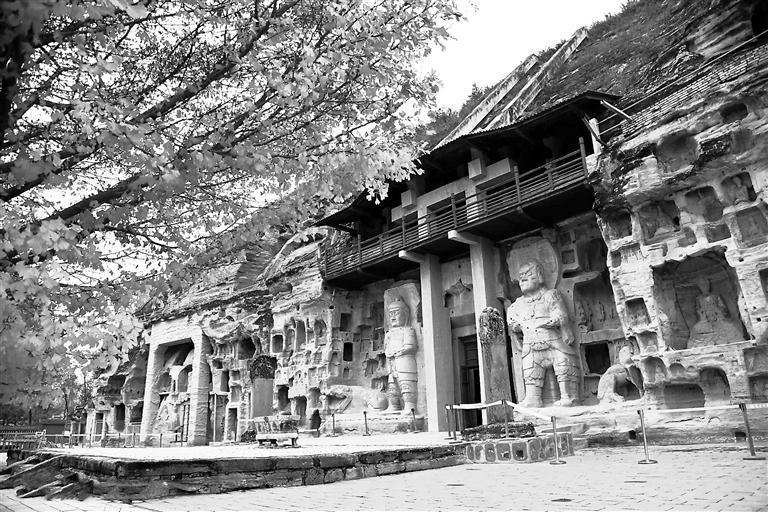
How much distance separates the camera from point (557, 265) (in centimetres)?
1561

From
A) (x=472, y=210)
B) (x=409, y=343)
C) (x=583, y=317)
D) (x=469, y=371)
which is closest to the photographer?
(x=583, y=317)

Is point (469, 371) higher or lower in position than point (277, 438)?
higher

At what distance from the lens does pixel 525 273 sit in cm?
1558

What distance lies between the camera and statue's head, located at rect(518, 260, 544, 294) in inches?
605

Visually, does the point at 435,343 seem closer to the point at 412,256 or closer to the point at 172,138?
the point at 412,256

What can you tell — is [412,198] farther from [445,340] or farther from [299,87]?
[299,87]

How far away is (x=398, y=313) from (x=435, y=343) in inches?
76.8

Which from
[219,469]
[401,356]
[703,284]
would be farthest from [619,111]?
[219,469]

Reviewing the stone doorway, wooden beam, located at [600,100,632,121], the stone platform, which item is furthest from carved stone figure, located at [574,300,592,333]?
the stone platform

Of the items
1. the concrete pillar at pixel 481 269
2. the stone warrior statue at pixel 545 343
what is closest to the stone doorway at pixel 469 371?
the concrete pillar at pixel 481 269

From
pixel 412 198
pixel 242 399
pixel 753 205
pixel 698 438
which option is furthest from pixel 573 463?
pixel 242 399

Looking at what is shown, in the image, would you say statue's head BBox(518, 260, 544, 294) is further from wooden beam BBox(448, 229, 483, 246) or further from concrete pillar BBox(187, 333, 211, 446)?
concrete pillar BBox(187, 333, 211, 446)

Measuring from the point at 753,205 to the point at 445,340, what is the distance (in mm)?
10070

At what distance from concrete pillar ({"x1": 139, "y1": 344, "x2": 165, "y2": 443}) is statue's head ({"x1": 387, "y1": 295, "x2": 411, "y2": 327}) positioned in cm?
1769
